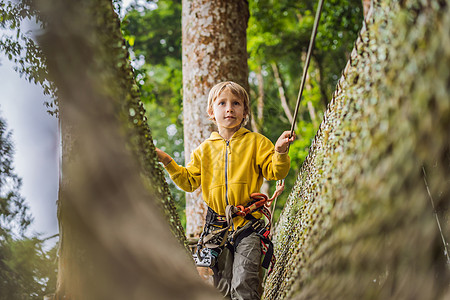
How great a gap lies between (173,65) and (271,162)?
852 cm

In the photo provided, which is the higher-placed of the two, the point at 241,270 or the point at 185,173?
the point at 185,173

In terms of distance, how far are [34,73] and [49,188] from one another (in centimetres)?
29

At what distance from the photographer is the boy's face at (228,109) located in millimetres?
2028

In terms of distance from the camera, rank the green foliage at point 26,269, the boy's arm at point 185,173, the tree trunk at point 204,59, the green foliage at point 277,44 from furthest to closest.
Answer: the green foliage at point 277,44, the tree trunk at point 204,59, the boy's arm at point 185,173, the green foliage at point 26,269

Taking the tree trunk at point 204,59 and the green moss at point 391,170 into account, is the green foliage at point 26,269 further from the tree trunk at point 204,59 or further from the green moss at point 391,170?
the tree trunk at point 204,59

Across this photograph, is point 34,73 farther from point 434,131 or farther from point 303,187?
point 303,187

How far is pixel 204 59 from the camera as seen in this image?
2762 millimetres

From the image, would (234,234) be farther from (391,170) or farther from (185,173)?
(391,170)

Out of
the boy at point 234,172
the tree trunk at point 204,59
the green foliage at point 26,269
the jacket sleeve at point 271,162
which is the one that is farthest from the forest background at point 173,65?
the jacket sleeve at point 271,162

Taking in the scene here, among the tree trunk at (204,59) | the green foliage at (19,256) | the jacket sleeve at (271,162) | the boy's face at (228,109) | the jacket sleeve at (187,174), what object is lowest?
the green foliage at (19,256)

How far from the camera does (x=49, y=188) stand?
0.97 meters

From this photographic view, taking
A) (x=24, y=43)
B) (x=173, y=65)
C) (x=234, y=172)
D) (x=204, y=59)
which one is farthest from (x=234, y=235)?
(x=173, y=65)

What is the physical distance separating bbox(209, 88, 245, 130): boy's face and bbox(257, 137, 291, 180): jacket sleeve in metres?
0.18

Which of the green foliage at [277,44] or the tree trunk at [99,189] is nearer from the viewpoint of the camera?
the tree trunk at [99,189]
